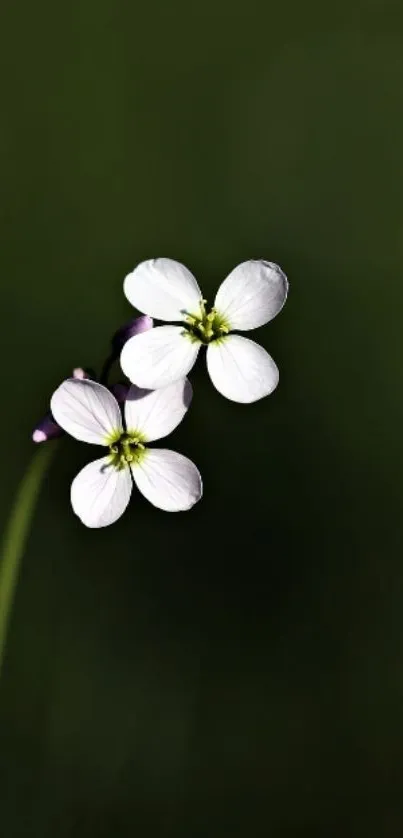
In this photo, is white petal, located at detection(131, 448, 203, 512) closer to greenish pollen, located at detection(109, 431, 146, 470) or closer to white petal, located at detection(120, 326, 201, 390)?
greenish pollen, located at detection(109, 431, 146, 470)

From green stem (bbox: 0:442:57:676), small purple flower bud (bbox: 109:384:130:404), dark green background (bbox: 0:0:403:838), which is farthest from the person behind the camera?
dark green background (bbox: 0:0:403:838)

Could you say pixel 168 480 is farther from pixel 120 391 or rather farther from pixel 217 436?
pixel 217 436

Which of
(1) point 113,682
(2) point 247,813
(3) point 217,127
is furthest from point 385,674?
(3) point 217,127

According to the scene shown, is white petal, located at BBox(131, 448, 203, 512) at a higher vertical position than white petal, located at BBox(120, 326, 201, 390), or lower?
lower

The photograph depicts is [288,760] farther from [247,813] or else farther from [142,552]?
[142,552]

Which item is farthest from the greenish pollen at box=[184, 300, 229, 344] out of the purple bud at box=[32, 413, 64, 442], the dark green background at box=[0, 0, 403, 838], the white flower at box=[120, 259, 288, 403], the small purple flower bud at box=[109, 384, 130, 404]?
the dark green background at box=[0, 0, 403, 838]

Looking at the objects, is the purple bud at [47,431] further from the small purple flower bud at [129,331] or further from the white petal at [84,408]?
the small purple flower bud at [129,331]
